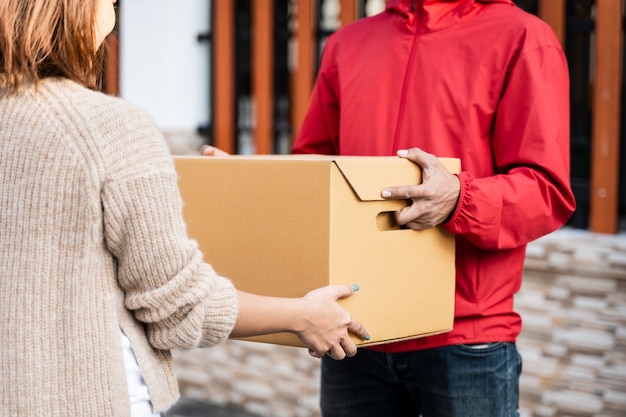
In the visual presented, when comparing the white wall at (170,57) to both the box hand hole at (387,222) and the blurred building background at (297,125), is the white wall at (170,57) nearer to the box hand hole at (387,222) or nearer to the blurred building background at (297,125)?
the blurred building background at (297,125)

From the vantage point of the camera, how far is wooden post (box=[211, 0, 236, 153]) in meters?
4.70

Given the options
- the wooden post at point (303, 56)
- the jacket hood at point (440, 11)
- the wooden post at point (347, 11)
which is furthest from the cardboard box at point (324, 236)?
the wooden post at point (303, 56)

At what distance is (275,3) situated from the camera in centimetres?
460

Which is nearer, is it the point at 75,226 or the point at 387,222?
the point at 75,226

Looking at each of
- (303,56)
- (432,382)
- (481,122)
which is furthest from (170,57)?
(432,382)

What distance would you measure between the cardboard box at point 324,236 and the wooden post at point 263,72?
8.78ft

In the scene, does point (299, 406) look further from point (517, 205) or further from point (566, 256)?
point (517, 205)

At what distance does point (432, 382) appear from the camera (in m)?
2.04

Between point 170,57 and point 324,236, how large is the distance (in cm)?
331

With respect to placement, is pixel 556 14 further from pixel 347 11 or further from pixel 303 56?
pixel 303 56

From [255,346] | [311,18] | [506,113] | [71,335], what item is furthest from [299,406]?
[71,335]

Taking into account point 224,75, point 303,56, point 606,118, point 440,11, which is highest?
point 440,11

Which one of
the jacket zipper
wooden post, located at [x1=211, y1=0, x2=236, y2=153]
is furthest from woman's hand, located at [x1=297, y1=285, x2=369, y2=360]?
wooden post, located at [x1=211, y1=0, x2=236, y2=153]

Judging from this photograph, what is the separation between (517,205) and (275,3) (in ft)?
9.58
